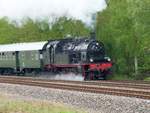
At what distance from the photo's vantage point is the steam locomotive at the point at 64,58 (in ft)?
104

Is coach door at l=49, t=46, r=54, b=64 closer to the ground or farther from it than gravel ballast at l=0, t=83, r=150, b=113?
farther from it

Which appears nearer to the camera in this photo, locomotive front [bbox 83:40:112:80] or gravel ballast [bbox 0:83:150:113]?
gravel ballast [bbox 0:83:150:113]

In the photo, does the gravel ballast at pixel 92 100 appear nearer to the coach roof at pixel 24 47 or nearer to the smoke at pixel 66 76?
the smoke at pixel 66 76

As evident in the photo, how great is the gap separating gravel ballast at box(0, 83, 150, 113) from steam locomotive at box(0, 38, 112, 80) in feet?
23.9

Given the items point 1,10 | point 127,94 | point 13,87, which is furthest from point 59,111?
point 1,10

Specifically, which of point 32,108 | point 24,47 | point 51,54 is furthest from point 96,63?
point 32,108

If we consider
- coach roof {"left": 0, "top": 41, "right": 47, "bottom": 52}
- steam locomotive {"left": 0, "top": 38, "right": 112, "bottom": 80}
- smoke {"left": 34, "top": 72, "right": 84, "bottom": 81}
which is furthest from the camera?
coach roof {"left": 0, "top": 41, "right": 47, "bottom": 52}

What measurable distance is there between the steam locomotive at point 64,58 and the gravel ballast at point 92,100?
729 centimetres

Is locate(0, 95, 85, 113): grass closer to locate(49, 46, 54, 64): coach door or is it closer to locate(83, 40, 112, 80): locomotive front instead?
locate(83, 40, 112, 80): locomotive front

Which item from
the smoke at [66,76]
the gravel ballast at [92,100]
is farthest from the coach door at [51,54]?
the gravel ballast at [92,100]

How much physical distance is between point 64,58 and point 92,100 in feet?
48.6

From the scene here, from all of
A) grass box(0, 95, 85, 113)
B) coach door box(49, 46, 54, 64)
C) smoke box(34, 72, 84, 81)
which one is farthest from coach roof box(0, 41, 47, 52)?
grass box(0, 95, 85, 113)

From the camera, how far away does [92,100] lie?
1872 centimetres

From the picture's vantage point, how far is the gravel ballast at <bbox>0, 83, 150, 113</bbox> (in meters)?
16.2
